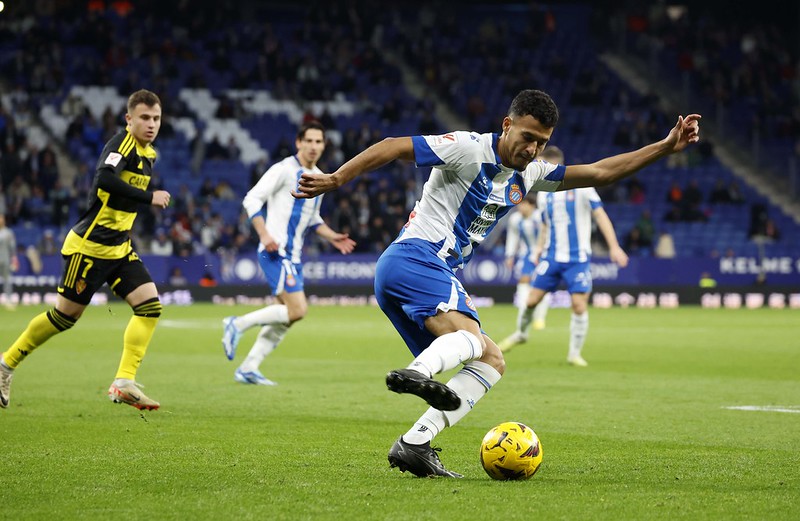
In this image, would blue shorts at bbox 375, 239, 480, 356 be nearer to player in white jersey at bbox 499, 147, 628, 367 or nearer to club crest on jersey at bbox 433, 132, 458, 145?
club crest on jersey at bbox 433, 132, 458, 145

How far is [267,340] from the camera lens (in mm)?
12250

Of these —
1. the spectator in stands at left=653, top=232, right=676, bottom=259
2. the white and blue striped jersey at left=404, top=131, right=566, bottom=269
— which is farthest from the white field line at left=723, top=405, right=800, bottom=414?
the spectator in stands at left=653, top=232, right=676, bottom=259

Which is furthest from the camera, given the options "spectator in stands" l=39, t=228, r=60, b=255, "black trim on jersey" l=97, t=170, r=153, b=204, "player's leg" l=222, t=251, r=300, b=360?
"spectator in stands" l=39, t=228, r=60, b=255

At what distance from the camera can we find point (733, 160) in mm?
38500

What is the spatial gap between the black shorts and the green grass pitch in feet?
3.17

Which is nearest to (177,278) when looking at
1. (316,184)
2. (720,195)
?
(720,195)

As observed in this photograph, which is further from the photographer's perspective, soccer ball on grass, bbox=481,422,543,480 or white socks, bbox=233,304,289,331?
white socks, bbox=233,304,289,331

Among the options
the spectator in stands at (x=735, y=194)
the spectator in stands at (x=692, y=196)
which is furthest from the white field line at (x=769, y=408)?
the spectator in stands at (x=735, y=194)

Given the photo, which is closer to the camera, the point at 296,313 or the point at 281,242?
the point at 296,313

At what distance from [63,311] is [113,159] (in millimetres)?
1319

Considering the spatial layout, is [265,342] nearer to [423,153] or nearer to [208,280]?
[423,153]

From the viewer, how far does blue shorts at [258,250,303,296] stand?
12.1 m

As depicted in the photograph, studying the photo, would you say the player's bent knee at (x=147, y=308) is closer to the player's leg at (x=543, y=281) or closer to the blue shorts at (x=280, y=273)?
the blue shorts at (x=280, y=273)

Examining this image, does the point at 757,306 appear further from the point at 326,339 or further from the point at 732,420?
the point at 732,420
